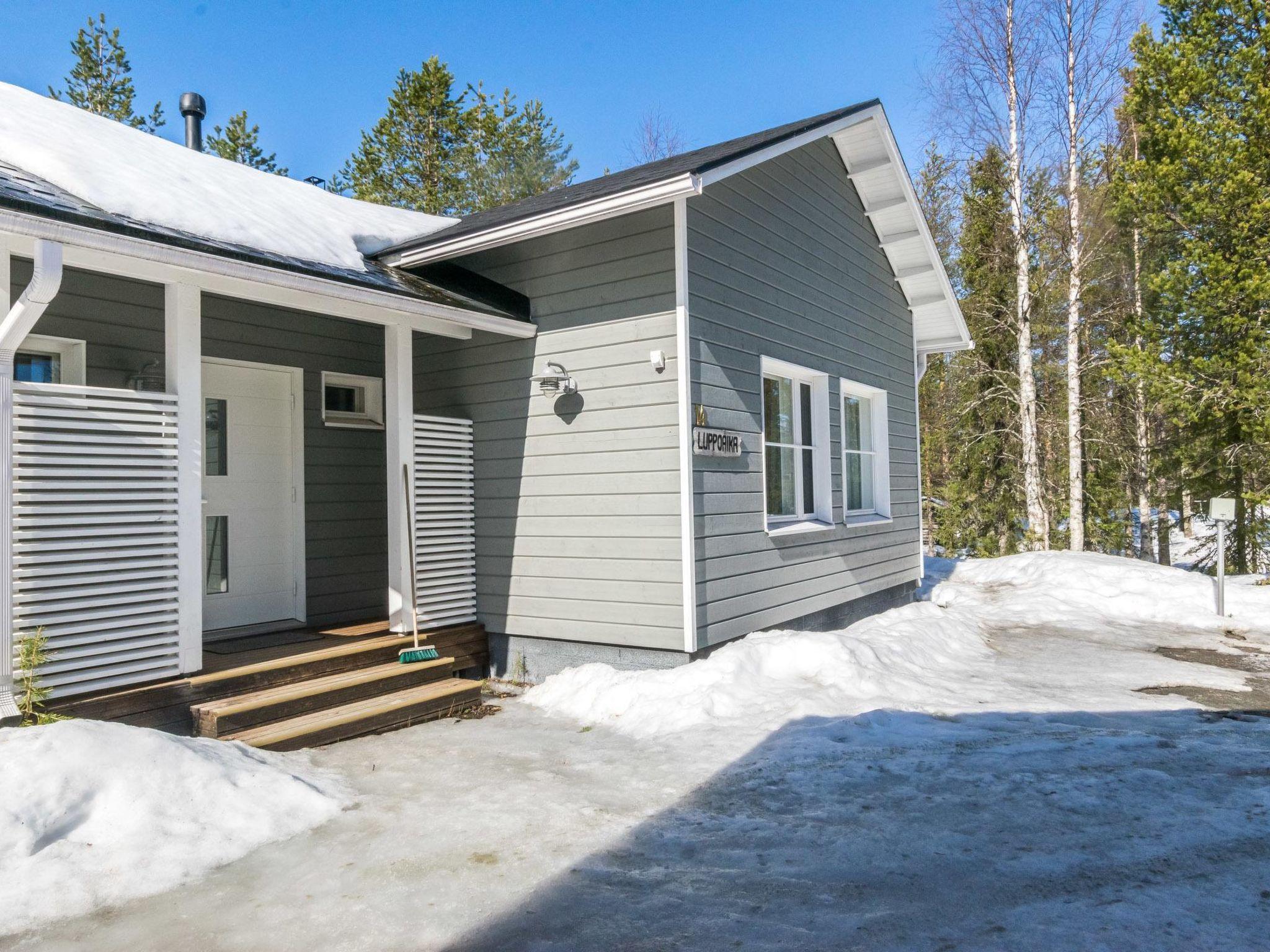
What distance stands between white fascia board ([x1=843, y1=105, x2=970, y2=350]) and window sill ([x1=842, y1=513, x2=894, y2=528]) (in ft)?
9.37

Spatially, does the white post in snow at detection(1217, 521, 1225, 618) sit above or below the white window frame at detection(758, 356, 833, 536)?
below

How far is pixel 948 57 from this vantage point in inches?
550

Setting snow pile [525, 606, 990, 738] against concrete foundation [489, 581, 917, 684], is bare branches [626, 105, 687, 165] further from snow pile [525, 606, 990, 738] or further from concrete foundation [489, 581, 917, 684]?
snow pile [525, 606, 990, 738]

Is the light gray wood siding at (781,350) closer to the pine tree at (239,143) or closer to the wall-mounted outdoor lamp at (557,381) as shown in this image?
the wall-mounted outdoor lamp at (557,381)

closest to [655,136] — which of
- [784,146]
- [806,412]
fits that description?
[806,412]

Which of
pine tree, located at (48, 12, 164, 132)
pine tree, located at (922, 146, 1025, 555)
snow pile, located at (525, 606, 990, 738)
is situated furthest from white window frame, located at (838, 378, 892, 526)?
pine tree, located at (48, 12, 164, 132)

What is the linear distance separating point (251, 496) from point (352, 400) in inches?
47.9

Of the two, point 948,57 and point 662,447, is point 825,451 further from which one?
point 948,57

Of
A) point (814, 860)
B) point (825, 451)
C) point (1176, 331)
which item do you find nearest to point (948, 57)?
point (1176, 331)

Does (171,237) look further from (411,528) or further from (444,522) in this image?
(444,522)

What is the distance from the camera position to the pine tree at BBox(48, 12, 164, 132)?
1755 cm

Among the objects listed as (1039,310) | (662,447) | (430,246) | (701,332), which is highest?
(1039,310)

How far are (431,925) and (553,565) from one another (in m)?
3.37

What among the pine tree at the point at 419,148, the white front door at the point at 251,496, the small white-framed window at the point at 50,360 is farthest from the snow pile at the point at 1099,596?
the pine tree at the point at 419,148
